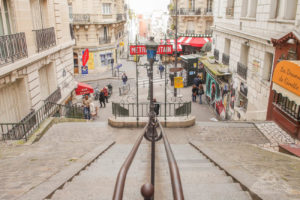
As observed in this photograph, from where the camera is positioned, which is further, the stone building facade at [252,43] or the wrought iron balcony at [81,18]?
the wrought iron balcony at [81,18]

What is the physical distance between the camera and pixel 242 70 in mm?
12406

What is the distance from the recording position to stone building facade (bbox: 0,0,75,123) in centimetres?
827

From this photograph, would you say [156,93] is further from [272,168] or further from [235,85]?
[272,168]

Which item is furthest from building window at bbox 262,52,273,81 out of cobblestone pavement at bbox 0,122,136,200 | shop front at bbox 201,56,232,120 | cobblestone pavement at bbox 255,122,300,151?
cobblestone pavement at bbox 0,122,136,200

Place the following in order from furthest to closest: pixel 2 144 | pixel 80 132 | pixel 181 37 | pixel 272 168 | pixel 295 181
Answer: pixel 181 37 → pixel 80 132 → pixel 2 144 → pixel 272 168 → pixel 295 181

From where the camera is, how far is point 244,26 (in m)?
12.1

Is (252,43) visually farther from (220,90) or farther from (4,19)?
(4,19)

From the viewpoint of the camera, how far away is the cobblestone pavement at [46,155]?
165 inches

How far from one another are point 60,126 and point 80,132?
1202 millimetres

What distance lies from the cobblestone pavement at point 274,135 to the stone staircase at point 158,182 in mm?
3638

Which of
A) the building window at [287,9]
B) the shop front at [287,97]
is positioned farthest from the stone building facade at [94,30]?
the shop front at [287,97]

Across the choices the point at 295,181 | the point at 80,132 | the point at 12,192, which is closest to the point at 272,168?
the point at 295,181

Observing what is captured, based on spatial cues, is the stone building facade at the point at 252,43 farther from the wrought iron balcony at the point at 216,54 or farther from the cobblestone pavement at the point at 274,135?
the wrought iron balcony at the point at 216,54

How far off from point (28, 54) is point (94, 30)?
2136 centimetres
